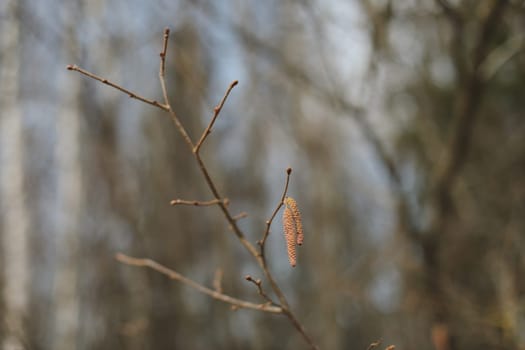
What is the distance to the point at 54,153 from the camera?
1066 centimetres

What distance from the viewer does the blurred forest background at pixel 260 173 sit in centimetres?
304

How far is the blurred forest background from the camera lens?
9.98 ft

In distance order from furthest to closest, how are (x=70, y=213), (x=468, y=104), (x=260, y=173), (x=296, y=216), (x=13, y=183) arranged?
(x=260, y=173)
(x=70, y=213)
(x=13, y=183)
(x=468, y=104)
(x=296, y=216)

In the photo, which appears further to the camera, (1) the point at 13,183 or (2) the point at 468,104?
(1) the point at 13,183

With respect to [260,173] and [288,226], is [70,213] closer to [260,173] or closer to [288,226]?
[260,173]

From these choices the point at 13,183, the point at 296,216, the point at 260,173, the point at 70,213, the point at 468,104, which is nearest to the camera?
the point at 296,216

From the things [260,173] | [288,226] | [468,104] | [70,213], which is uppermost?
[260,173]

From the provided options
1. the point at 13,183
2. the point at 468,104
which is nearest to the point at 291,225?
the point at 468,104

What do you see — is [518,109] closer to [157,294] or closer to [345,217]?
[157,294]

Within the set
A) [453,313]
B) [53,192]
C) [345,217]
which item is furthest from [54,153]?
[453,313]

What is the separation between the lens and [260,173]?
11992mm

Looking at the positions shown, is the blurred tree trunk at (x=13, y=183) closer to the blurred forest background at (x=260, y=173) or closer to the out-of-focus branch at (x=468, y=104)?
the blurred forest background at (x=260, y=173)

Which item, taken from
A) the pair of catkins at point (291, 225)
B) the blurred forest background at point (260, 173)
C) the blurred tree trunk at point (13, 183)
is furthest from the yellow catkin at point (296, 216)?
the blurred tree trunk at point (13, 183)

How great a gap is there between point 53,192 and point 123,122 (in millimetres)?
2086
